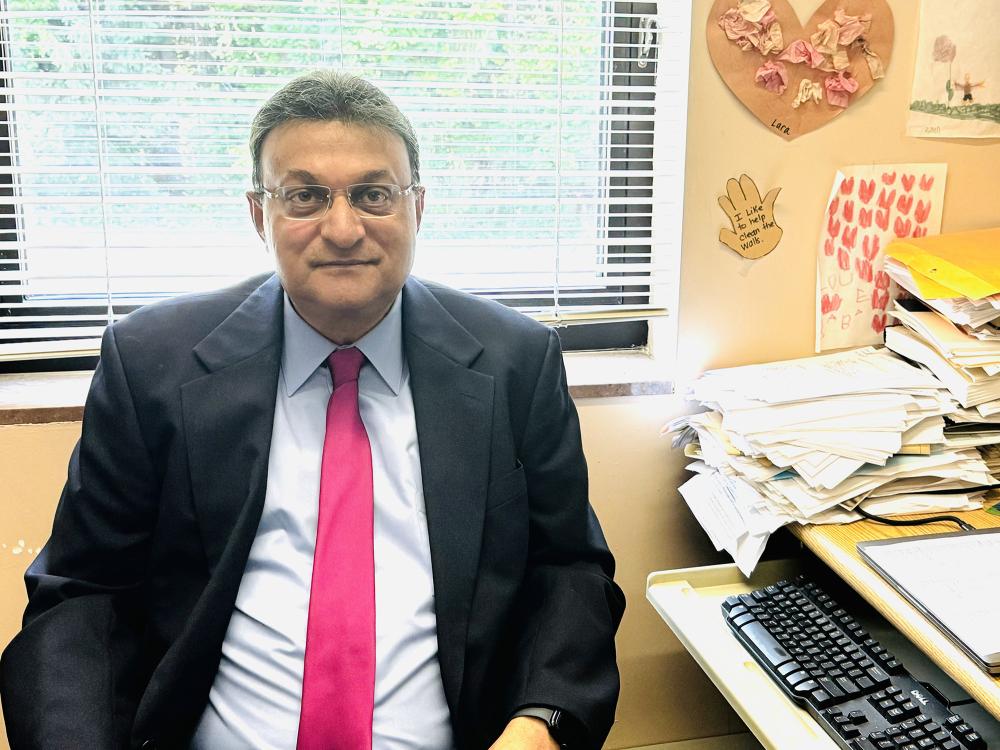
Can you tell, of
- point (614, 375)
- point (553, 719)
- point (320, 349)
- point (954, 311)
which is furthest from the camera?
point (614, 375)

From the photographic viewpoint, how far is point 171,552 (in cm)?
124

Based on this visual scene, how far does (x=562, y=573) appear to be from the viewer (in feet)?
4.31

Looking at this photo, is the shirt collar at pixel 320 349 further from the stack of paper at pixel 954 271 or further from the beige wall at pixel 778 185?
the stack of paper at pixel 954 271

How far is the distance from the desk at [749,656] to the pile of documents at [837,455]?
0.15 feet

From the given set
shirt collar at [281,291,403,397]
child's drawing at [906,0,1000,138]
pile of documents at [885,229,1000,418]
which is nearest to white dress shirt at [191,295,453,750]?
shirt collar at [281,291,403,397]

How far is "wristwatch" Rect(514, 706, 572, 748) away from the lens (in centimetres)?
117

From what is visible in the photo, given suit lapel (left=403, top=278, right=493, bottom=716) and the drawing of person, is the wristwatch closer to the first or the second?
suit lapel (left=403, top=278, right=493, bottom=716)

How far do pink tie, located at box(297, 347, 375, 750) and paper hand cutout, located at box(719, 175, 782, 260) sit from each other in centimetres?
77

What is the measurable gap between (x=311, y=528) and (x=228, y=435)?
0.16 metres

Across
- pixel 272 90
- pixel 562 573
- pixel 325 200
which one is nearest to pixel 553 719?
pixel 562 573

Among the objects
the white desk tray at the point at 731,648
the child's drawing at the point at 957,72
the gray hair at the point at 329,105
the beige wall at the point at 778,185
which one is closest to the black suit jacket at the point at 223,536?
the white desk tray at the point at 731,648

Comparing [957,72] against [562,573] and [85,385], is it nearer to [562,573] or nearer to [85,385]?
[562,573]

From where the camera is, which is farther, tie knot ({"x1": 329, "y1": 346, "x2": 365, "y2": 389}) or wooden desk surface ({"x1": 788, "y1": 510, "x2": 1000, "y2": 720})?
tie knot ({"x1": 329, "y1": 346, "x2": 365, "y2": 389})

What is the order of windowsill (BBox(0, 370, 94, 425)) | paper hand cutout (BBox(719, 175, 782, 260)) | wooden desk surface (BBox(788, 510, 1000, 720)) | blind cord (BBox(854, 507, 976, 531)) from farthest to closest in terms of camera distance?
paper hand cutout (BBox(719, 175, 782, 260)) → windowsill (BBox(0, 370, 94, 425)) → blind cord (BBox(854, 507, 976, 531)) → wooden desk surface (BBox(788, 510, 1000, 720))
